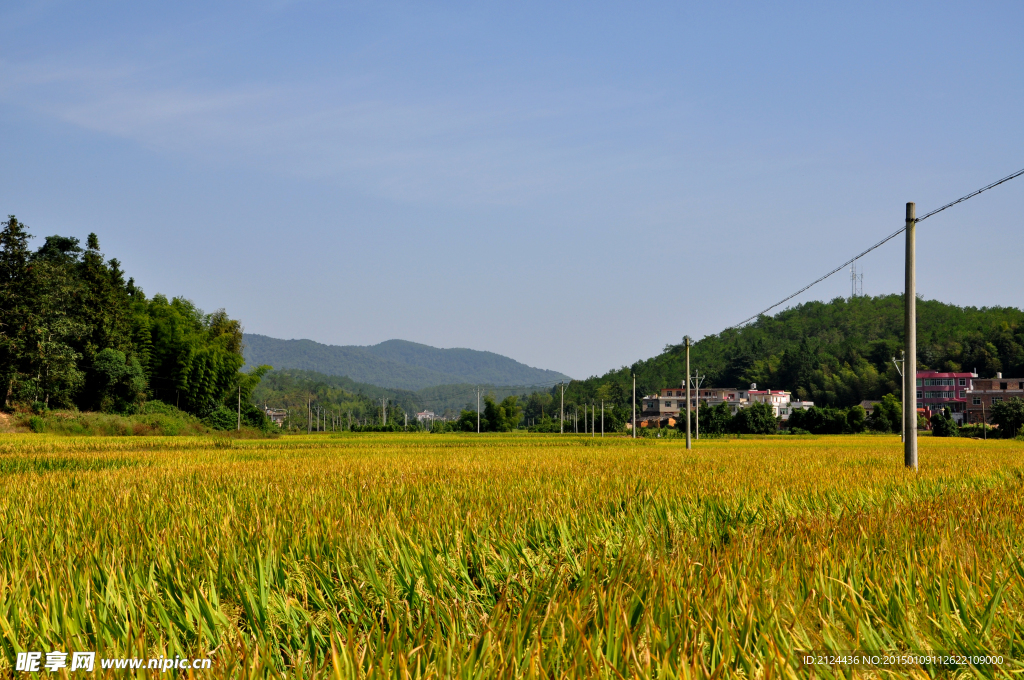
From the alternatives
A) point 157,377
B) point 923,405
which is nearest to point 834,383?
point 923,405

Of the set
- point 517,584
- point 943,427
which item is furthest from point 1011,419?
point 517,584

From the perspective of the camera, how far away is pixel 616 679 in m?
1.70

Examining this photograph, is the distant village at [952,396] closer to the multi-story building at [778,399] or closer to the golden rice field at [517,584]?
the multi-story building at [778,399]

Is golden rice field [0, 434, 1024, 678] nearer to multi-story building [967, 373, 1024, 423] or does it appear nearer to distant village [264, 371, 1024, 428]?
distant village [264, 371, 1024, 428]

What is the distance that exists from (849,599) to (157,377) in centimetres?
6066

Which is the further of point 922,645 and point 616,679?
point 922,645

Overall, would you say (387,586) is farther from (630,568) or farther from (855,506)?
(855,506)

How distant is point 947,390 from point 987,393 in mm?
5186

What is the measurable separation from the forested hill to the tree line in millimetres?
52575

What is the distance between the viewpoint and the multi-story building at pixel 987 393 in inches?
3664

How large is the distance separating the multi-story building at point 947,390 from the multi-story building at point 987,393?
80 cm

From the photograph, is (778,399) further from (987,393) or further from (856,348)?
(987,393)

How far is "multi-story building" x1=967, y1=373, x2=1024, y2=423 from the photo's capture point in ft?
305

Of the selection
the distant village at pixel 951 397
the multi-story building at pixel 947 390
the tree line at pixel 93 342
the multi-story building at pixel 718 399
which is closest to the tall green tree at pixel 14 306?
the tree line at pixel 93 342
